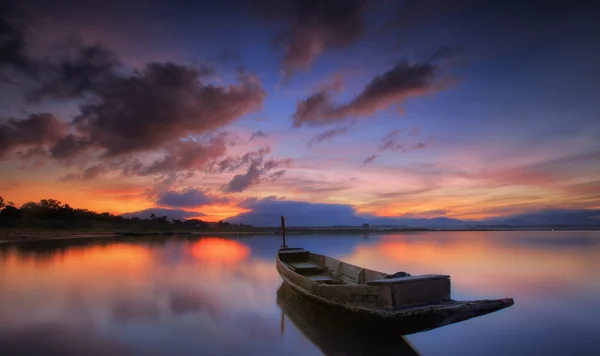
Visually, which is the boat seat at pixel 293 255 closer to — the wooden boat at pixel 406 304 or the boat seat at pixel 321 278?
the boat seat at pixel 321 278

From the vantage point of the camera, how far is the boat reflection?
7551 mm

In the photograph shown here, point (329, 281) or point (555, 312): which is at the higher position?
point (329, 281)

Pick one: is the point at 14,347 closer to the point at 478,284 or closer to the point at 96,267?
the point at 96,267

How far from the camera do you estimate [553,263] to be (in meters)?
24.1

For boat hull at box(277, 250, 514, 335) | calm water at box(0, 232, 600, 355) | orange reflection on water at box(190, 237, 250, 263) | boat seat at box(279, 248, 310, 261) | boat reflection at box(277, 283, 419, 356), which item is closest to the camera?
boat hull at box(277, 250, 514, 335)

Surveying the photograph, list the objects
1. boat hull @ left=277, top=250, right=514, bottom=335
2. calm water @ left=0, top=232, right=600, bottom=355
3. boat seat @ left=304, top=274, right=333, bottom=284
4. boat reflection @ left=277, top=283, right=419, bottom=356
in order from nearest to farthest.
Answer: boat hull @ left=277, top=250, right=514, bottom=335 < boat reflection @ left=277, top=283, right=419, bottom=356 < calm water @ left=0, top=232, right=600, bottom=355 < boat seat @ left=304, top=274, right=333, bottom=284

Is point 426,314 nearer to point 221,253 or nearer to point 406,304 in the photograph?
point 406,304

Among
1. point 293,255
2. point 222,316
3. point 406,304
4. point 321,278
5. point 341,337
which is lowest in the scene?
point 222,316

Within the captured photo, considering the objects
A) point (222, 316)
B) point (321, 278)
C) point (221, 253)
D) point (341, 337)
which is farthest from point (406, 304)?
point (221, 253)

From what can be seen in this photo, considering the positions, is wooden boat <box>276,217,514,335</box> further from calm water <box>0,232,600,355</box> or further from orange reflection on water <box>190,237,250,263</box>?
orange reflection on water <box>190,237,250,263</box>

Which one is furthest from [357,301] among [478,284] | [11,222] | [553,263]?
[11,222]

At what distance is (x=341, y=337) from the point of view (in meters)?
8.49

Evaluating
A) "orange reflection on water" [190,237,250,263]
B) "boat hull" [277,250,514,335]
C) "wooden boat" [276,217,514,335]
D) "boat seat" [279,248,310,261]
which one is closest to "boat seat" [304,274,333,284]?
"boat seat" [279,248,310,261]

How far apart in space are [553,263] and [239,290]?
23.0m
